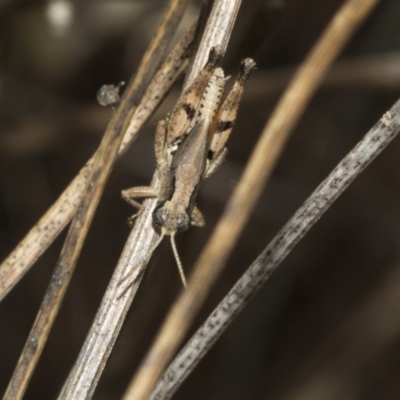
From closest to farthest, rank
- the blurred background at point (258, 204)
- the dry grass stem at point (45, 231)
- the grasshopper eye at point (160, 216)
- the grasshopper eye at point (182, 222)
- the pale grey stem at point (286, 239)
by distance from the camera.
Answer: the pale grey stem at point (286, 239), the dry grass stem at point (45, 231), the grasshopper eye at point (160, 216), the grasshopper eye at point (182, 222), the blurred background at point (258, 204)

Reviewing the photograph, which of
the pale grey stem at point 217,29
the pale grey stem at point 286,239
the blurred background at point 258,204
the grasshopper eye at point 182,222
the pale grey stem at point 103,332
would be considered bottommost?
the pale grey stem at point 103,332

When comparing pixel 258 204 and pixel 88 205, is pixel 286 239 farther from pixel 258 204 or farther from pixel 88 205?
pixel 258 204

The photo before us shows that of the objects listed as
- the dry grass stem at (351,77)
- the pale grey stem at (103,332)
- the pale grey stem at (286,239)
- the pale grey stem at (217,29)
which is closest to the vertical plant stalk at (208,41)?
the pale grey stem at (217,29)

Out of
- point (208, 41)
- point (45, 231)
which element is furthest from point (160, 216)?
point (208, 41)

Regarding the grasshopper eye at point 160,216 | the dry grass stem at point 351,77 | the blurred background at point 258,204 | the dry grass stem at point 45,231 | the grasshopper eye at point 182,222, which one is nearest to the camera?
the dry grass stem at point 45,231

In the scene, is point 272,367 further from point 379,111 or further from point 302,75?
point 302,75

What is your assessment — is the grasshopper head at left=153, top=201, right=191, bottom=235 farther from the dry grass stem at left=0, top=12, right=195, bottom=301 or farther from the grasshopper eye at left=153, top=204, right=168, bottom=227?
the dry grass stem at left=0, top=12, right=195, bottom=301

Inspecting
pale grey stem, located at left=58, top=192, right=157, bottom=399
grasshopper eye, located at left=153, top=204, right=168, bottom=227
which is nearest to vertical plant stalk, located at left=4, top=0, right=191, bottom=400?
pale grey stem, located at left=58, top=192, right=157, bottom=399

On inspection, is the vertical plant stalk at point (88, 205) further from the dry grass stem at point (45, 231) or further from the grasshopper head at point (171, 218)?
the grasshopper head at point (171, 218)
